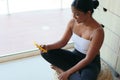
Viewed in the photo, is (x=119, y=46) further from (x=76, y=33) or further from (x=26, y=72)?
(x=26, y=72)

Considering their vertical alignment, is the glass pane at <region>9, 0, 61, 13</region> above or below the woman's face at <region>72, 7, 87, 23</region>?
below

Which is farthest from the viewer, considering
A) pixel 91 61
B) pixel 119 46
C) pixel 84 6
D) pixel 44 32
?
pixel 44 32

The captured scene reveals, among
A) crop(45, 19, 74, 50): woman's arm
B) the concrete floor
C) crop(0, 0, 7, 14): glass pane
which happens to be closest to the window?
crop(0, 0, 7, 14): glass pane

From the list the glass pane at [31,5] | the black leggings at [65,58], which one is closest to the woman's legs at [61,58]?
the black leggings at [65,58]

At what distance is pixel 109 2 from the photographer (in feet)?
5.87

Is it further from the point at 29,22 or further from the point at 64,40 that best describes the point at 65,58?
the point at 29,22

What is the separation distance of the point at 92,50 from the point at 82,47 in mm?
126

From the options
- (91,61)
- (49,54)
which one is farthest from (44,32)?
(91,61)

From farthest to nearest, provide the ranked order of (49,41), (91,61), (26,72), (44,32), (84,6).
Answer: (44,32) → (49,41) → (26,72) → (91,61) → (84,6)

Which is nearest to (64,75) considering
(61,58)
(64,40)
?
(61,58)

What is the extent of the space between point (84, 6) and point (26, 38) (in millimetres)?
1182

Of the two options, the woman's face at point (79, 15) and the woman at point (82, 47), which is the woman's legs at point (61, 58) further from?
the woman's face at point (79, 15)

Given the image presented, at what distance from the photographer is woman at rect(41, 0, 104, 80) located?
143 centimetres

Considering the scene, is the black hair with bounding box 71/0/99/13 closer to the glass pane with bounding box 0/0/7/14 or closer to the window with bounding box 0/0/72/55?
the window with bounding box 0/0/72/55
